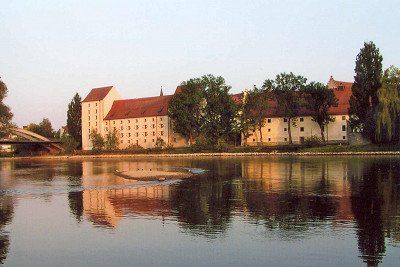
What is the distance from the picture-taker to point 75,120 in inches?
5586

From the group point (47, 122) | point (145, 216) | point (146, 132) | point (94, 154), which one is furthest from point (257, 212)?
point (47, 122)

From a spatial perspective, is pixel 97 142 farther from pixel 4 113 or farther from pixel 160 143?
pixel 4 113

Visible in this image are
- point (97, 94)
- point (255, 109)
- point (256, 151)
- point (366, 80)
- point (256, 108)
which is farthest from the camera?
point (97, 94)

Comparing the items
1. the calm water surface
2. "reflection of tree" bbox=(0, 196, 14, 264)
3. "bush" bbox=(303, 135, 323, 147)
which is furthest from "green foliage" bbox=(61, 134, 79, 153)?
"reflection of tree" bbox=(0, 196, 14, 264)

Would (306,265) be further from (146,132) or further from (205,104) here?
(146,132)

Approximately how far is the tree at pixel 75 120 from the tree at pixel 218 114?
47.4m

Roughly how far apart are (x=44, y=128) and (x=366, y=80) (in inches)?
4995

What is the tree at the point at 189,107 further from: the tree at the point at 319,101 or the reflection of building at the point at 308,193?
the reflection of building at the point at 308,193

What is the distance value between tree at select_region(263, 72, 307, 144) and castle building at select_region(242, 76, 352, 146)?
672 centimetres

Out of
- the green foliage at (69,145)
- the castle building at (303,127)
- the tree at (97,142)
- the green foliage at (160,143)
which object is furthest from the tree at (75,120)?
the castle building at (303,127)

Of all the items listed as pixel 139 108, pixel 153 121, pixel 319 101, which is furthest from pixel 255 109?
pixel 139 108

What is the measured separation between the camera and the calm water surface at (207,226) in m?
15.1

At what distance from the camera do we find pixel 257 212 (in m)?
22.8

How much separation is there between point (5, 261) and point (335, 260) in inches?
401
